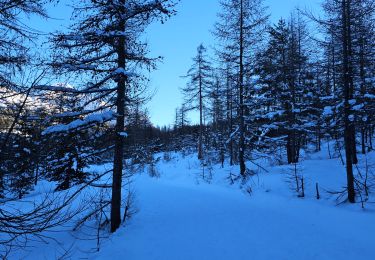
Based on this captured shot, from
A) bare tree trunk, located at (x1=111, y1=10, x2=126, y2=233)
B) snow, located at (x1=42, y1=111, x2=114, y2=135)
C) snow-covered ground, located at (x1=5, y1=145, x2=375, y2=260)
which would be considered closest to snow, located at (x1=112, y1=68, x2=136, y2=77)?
bare tree trunk, located at (x1=111, y1=10, x2=126, y2=233)

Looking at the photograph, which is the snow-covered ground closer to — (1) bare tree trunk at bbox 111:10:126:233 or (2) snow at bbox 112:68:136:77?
(1) bare tree trunk at bbox 111:10:126:233

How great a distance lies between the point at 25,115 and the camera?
375 cm

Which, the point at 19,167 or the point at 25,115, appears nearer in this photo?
the point at 19,167

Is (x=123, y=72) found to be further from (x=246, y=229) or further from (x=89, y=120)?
(x=246, y=229)

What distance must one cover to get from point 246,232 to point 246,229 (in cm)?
28

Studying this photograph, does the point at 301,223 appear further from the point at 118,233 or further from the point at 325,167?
the point at 325,167

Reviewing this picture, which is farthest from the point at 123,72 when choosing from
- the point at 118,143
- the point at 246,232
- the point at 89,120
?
the point at 246,232

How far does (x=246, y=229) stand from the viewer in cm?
887

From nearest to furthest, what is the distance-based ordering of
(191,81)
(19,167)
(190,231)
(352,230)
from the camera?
(19,167)
(352,230)
(190,231)
(191,81)

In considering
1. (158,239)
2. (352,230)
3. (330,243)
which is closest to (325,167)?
(352,230)

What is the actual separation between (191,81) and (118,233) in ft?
82.3

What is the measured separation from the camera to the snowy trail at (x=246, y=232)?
713 centimetres

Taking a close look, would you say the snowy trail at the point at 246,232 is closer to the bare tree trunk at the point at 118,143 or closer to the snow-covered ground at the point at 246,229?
the snow-covered ground at the point at 246,229

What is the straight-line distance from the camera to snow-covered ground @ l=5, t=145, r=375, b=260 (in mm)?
7227
